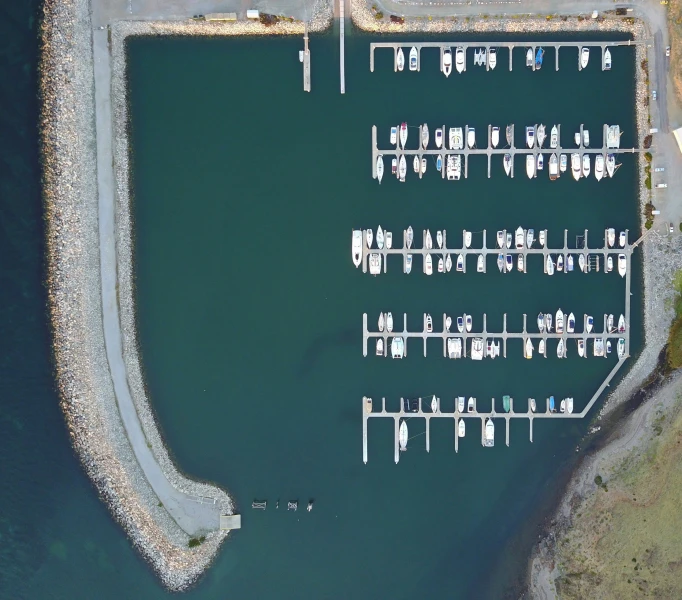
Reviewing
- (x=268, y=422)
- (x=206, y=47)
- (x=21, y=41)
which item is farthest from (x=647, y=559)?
(x=21, y=41)

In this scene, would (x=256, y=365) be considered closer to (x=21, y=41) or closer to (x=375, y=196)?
(x=375, y=196)

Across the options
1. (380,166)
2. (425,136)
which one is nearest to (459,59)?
(425,136)

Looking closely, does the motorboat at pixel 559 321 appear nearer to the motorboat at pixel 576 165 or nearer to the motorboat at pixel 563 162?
the motorboat at pixel 576 165

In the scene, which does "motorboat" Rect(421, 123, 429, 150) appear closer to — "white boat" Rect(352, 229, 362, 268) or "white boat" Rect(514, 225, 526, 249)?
"white boat" Rect(352, 229, 362, 268)

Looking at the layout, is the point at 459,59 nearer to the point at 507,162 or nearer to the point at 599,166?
the point at 507,162

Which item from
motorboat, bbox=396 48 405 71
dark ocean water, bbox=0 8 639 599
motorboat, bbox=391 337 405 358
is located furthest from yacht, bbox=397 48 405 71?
motorboat, bbox=391 337 405 358

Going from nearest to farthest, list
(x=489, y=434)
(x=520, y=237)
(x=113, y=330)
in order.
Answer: (x=520, y=237), (x=113, y=330), (x=489, y=434)
